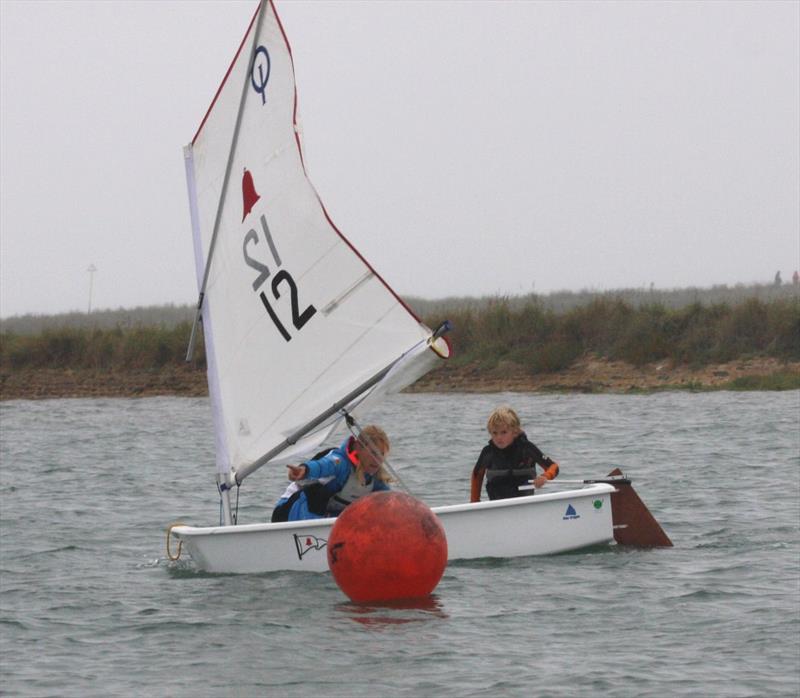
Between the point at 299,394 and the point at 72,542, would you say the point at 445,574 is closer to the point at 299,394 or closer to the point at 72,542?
the point at 299,394

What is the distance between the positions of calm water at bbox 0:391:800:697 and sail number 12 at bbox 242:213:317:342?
6.44 feet

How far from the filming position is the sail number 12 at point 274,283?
39.4 feet

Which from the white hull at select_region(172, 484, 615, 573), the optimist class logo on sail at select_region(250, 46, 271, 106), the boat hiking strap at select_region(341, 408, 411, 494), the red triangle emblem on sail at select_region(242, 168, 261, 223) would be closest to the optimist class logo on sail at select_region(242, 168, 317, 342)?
the red triangle emblem on sail at select_region(242, 168, 261, 223)

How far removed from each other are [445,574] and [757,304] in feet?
76.1

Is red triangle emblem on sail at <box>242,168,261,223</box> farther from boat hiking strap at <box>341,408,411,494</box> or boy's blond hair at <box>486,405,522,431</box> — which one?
boy's blond hair at <box>486,405,522,431</box>

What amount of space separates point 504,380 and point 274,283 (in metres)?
21.1

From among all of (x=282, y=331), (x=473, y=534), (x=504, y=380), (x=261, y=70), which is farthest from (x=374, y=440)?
(x=504, y=380)

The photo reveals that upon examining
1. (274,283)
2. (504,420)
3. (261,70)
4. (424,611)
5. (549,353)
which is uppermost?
(261,70)

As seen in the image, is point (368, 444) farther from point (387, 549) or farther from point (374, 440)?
point (387, 549)

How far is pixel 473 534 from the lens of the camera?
11.7 m

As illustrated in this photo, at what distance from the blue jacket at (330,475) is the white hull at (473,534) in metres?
0.40

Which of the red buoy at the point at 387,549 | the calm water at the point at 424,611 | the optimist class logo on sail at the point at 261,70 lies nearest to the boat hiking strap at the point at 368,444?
the calm water at the point at 424,611

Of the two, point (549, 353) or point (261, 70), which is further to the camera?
point (549, 353)

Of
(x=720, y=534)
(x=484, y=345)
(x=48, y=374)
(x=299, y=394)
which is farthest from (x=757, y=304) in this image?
(x=299, y=394)
